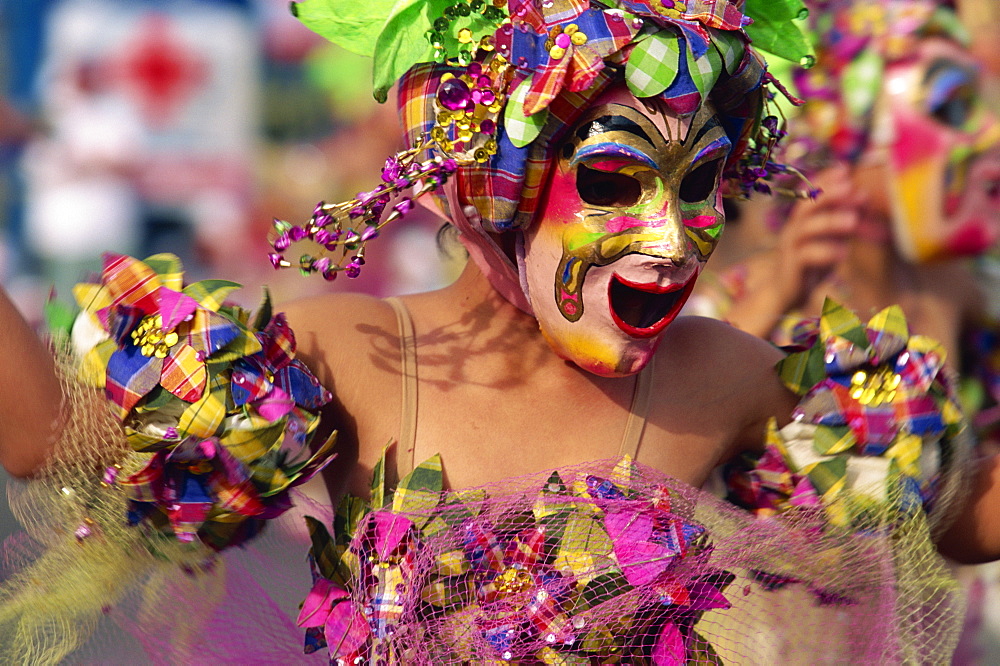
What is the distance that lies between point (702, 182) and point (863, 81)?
1.55m

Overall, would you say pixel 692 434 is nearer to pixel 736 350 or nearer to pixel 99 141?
pixel 736 350

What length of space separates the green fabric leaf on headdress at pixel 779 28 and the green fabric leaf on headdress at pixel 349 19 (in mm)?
554

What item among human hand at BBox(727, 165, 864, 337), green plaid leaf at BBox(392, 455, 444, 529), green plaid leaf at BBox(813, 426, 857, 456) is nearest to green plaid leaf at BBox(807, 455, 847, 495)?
green plaid leaf at BBox(813, 426, 857, 456)

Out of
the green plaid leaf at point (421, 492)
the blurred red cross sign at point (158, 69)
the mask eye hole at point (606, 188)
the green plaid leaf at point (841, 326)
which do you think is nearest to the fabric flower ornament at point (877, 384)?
the green plaid leaf at point (841, 326)

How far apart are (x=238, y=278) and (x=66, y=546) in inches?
170

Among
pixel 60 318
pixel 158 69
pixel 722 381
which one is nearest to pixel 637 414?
pixel 722 381

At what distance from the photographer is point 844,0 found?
310 cm

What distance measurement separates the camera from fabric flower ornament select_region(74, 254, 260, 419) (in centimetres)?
153

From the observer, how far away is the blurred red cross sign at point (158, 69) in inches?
245

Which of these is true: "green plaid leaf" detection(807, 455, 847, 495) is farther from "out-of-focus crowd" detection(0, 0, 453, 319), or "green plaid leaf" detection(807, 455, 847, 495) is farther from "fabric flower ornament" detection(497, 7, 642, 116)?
"out-of-focus crowd" detection(0, 0, 453, 319)

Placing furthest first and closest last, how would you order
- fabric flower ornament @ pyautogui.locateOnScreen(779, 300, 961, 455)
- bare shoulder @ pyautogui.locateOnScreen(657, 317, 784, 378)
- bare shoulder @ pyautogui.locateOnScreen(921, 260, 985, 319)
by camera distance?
1. bare shoulder @ pyautogui.locateOnScreen(921, 260, 985, 319)
2. bare shoulder @ pyautogui.locateOnScreen(657, 317, 784, 378)
3. fabric flower ornament @ pyautogui.locateOnScreen(779, 300, 961, 455)

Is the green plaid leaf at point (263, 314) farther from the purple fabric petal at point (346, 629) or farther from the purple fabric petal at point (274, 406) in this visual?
the purple fabric petal at point (346, 629)

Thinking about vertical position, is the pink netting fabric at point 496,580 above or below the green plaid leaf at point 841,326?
below

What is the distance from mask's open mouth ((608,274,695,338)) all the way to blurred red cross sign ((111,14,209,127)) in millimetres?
5102
